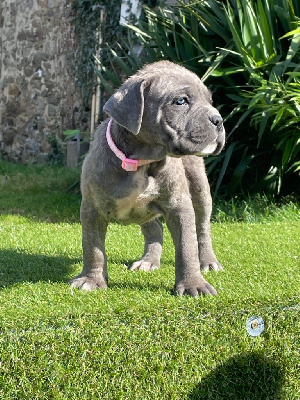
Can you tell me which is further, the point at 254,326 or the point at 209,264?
the point at 209,264

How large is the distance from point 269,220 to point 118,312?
385 centimetres

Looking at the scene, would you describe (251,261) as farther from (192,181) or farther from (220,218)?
(220,218)

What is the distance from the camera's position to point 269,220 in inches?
254

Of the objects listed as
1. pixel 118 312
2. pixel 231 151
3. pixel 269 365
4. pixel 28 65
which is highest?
pixel 118 312

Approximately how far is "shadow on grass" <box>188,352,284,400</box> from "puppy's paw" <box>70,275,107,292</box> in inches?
35.6

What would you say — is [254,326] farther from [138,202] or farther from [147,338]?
[138,202]

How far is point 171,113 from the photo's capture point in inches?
118

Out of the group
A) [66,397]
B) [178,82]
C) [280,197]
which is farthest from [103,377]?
[280,197]

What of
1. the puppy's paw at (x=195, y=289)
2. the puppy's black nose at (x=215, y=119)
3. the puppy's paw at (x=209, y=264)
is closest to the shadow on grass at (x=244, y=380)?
the puppy's paw at (x=195, y=289)

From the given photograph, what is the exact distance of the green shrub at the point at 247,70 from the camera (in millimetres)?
6141

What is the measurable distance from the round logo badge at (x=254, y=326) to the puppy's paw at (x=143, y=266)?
1175 mm

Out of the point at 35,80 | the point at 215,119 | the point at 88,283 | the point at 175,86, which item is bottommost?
the point at 35,80

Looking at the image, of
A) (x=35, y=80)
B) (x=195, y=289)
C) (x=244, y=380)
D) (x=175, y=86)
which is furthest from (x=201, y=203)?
(x=35, y=80)

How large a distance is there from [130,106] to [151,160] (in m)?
0.35
